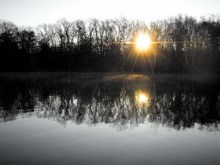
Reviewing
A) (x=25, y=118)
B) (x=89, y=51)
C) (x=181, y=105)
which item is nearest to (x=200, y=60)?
(x=89, y=51)

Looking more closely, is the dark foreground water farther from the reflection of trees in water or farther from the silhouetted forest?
the silhouetted forest

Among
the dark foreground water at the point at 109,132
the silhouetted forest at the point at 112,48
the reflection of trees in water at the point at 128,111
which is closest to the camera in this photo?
the dark foreground water at the point at 109,132

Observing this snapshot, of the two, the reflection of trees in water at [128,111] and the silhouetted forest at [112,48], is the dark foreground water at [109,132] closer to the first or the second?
the reflection of trees in water at [128,111]

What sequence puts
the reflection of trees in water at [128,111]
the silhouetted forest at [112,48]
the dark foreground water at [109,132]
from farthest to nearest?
the silhouetted forest at [112,48]
the reflection of trees in water at [128,111]
the dark foreground water at [109,132]

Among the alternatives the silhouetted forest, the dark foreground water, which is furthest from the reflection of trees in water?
the silhouetted forest

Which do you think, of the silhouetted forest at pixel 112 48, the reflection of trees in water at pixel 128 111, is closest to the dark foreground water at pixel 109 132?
the reflection of trees in water at pixel 128 111

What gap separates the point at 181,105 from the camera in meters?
17.9

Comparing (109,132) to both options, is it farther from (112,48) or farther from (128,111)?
(112,48)

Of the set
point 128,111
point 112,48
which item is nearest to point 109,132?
point 128,111

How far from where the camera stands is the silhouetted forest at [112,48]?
6381 cm

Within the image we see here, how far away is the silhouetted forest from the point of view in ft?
209

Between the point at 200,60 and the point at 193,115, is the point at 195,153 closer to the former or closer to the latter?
the point at 193,115

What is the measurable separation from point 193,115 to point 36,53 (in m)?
72.7

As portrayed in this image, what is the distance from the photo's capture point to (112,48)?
7625 centimetres
